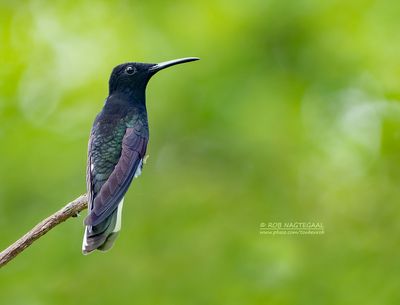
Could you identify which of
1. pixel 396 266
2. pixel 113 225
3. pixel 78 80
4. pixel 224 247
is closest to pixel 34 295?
pixel 224 247

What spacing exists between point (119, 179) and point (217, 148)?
13.5 feet

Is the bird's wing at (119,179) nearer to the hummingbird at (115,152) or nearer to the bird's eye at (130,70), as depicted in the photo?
the hummingbird at (115,152)

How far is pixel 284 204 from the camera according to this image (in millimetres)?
8539

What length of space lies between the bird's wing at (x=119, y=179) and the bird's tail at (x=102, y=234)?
116 mm

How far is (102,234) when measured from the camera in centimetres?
477

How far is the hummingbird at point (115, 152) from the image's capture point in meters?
4.78

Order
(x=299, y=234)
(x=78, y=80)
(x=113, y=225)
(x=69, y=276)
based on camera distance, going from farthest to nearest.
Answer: (x=78, y=80), (x=299, y=234), (x=69, y=276), (x=113, y=225)

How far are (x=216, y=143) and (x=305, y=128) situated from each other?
1130mm

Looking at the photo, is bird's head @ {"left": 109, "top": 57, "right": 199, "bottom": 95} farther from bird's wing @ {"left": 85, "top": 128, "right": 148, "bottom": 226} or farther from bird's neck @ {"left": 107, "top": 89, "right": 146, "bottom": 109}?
bird's wing @ {"left": 85, "top": 128, "right": 148, "bottom": 226}

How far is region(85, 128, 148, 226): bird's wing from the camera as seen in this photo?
4.69 metres

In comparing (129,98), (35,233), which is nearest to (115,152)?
(129,98)

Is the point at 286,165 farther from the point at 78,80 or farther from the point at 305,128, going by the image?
the point at 78,80

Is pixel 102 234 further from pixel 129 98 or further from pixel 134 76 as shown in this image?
pixel 134 76

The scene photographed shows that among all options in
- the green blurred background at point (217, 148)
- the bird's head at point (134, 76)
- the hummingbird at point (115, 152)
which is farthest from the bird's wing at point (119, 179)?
the green blurred background at point (217, 148)
